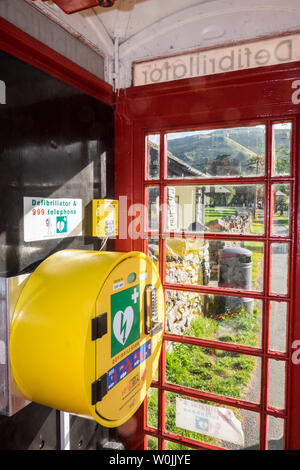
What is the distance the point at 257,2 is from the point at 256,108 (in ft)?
2.07

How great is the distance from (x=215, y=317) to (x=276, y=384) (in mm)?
568

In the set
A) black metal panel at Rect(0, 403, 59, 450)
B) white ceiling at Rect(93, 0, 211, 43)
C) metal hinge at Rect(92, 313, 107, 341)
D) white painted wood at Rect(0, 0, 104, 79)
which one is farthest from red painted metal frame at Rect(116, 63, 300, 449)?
metal hinge at Rect(92, 313, 107, 341)

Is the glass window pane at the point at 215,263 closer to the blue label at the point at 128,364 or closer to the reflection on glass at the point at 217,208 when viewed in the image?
the reflection on glass at the point at 217,208

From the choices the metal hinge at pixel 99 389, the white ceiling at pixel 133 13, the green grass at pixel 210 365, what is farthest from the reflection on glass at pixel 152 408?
the white ceiling at pixel 133 13

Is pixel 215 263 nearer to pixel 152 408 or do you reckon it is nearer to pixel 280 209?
pixel 280 209

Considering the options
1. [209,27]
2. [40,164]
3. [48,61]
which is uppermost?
[209,27]

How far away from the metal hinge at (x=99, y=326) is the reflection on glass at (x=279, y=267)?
1.19m

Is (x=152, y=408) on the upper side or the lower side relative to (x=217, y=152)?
lower

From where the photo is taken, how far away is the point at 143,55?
228cm

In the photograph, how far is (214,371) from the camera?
2.30 metres

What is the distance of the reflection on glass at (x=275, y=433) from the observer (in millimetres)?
2084

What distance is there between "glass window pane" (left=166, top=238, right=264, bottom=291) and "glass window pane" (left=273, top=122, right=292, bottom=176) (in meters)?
0.49

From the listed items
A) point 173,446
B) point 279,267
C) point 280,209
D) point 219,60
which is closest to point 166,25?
point 219,60
